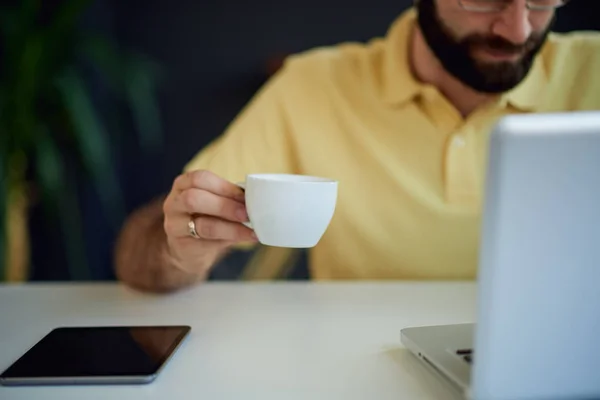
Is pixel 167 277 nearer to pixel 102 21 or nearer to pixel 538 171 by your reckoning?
pixel 538 171

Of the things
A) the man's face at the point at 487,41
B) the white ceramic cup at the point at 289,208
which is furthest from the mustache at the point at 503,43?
the white ceramic cup at the point at 289,208

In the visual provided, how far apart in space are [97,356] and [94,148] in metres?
0.89

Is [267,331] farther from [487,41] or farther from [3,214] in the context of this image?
[3,214]

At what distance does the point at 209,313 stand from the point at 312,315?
0.14 metres

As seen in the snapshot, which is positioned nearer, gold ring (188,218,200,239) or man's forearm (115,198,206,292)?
gold ring (188,218,200,239)

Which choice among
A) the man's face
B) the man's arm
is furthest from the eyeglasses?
the man's arm

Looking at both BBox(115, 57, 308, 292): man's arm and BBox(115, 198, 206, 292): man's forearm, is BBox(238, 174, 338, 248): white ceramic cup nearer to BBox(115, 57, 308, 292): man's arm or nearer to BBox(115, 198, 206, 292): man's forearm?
BBox(115, 57, 308, 292): man's arm

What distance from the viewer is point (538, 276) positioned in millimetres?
423

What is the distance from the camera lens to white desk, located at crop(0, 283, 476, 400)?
0.56 m

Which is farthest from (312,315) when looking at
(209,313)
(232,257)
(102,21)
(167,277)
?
(102,21)

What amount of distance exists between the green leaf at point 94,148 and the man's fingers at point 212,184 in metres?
0.70

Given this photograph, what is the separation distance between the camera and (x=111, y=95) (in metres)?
1.54

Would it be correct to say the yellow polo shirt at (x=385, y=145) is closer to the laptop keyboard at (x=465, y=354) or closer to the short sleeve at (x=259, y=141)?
the short sleeve at (x=259, y=141)

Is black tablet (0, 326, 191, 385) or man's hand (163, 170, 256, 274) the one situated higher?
man's hand (163, 170, 256, 274)
